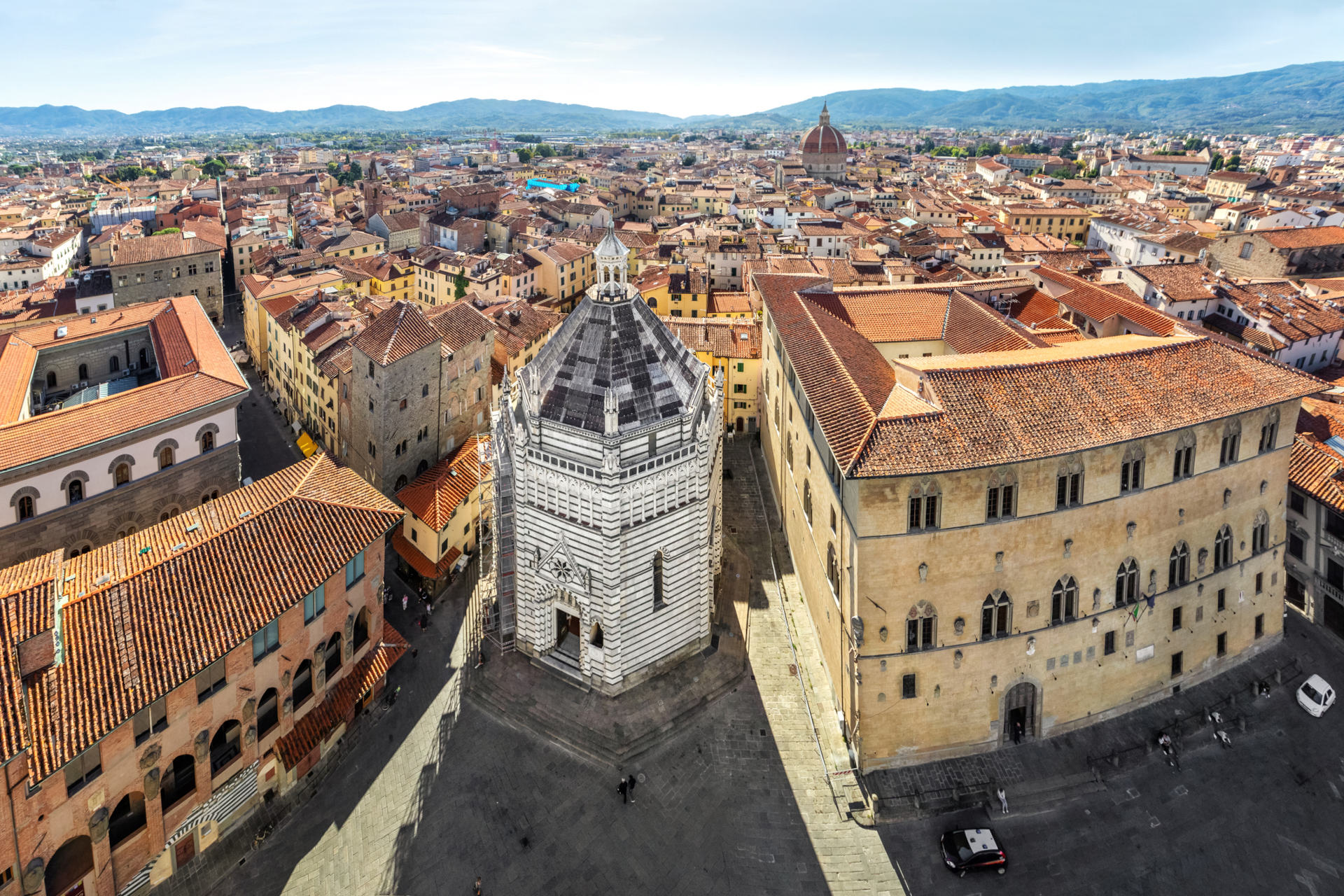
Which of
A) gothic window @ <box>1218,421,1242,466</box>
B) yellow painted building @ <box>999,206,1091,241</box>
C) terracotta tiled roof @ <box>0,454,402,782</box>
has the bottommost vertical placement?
terracotta tiled roof @ <box>0,454,402,782</box>

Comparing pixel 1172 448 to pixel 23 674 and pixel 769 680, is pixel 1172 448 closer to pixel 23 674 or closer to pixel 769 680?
pixel 769 680

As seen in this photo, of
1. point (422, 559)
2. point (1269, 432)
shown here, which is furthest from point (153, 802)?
point (1269, 432)

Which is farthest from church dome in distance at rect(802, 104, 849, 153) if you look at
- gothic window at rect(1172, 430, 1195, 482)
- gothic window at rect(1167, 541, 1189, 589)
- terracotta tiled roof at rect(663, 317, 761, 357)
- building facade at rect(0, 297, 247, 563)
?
gothic window at rect(1167, 541, 1189, 589)

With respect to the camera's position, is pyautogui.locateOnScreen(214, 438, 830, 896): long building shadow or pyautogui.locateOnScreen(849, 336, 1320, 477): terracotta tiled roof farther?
pyautogui.locateOnScreen(849, 336, 1320, 477): terracotta tiled roof

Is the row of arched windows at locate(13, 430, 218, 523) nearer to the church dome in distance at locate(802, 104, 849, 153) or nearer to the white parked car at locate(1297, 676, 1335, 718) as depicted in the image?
the white parked car at locate(1297, 676, 1335, 718)

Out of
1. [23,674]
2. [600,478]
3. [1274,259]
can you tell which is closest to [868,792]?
[600,478]

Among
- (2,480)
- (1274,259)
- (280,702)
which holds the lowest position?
(280,702)

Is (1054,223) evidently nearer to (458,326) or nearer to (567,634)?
(458,326)
